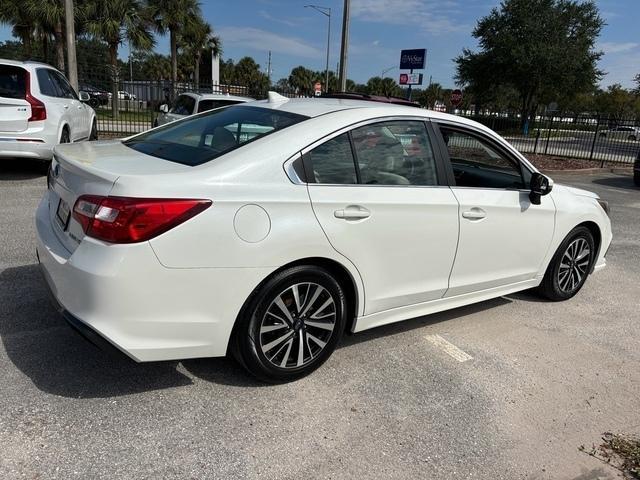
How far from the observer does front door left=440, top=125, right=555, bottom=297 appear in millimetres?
3711

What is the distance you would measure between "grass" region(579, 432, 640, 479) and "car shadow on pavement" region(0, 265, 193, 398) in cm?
224

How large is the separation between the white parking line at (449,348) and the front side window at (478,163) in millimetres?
1131

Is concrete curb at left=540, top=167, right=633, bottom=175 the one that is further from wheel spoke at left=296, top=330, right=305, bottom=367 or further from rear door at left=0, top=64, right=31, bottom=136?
wheel spoke at left=296, top=330, right=305, bottom=367

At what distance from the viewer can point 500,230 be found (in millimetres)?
3875

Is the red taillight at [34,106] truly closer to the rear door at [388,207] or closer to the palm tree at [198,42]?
the rear door at [388,207]

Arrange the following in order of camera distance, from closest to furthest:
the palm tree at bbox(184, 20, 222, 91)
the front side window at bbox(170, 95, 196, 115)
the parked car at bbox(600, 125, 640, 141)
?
the front side window at bbox(170, 95, 196, 115)
the parked car at bbox(600, 125, 640, 141)
the palm tree at bbox(184, 20, 222, 91)

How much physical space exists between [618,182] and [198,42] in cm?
4029

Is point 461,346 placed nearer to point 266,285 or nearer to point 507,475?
point 507,475

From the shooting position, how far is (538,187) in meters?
4.01

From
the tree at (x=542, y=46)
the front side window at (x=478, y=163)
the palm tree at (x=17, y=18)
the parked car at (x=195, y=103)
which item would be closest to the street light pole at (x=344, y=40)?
the parked car at (x=195, y=103)

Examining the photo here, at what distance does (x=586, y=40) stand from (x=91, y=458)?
1830 inches

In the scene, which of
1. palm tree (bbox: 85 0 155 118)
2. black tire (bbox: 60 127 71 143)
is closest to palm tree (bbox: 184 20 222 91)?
palm tree (bbox: 85 0 155 118)

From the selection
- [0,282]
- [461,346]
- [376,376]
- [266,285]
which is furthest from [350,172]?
[0,282]

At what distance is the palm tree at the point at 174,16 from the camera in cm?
3216
